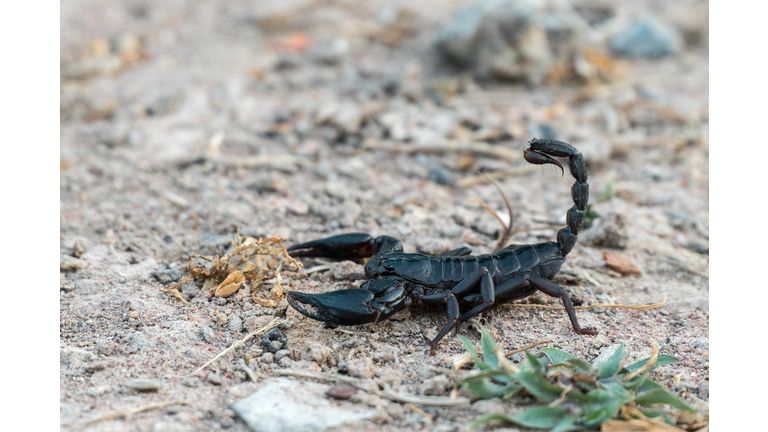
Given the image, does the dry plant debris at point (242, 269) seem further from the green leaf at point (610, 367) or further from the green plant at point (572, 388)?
the green leaf at point (610, 367)

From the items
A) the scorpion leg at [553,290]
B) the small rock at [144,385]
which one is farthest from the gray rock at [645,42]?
the small rock at [144,385]

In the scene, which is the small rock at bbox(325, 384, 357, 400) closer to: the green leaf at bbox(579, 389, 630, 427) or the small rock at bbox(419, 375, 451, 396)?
the small rock at bbox(419, 375, 451, 396)

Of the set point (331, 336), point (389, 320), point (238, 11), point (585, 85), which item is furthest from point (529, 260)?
point (238, 11)

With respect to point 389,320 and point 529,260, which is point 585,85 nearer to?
point 529,260

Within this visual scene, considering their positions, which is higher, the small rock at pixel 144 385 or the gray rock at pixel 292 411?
the gray rock at pixel 292 411

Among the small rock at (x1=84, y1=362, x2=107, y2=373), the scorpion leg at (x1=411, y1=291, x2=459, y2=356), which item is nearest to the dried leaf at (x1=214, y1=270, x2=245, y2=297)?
the small rock at (x1=84, y1=362, x2=107, y2=373)
